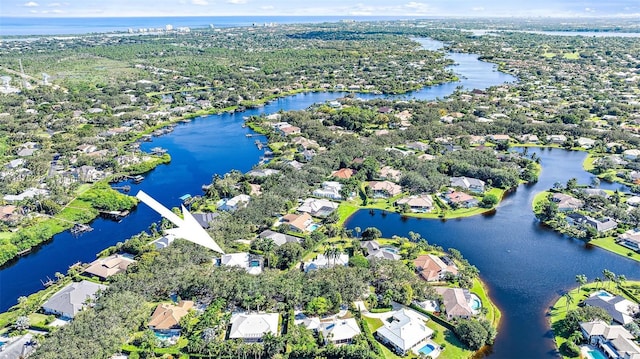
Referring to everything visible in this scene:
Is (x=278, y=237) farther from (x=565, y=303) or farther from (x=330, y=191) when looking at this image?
(x=565, y=303)

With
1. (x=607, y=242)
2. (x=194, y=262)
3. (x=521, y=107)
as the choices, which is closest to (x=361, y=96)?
(x=521, y=107)

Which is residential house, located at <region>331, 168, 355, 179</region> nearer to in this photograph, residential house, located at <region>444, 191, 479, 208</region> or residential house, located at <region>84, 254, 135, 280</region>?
residential house, located at <region>444, 191, 479, 208</region>

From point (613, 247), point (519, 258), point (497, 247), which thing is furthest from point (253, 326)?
point (613, 247)

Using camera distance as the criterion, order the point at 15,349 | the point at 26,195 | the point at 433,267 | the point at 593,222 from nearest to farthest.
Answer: the point at 15,349 → the point at 433,267 → the point at 593,222 → the point at 26,195

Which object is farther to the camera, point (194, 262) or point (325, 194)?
point (325, 194)

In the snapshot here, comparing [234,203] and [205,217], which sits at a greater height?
[234,203]

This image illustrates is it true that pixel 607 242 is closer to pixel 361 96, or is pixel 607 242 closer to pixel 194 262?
pixel 194 262

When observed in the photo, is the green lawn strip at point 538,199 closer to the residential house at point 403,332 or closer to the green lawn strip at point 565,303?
the green lawn strip at point 565,303
